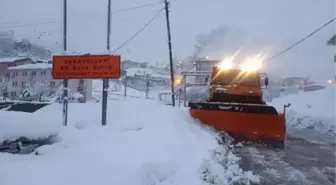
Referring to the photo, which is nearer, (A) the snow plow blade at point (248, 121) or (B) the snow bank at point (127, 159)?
(B) the snow bank at point (127, 159)

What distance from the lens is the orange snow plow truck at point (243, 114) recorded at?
9.52 metres

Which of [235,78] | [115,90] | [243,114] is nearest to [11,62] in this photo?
→ [115,90]

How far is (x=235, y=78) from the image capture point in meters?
12.0

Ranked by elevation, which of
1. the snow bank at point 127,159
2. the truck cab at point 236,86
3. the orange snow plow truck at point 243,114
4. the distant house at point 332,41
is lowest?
the snow bank at point 127,159

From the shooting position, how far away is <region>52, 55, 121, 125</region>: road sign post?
29.3 ft

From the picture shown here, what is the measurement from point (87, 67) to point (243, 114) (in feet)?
15.1

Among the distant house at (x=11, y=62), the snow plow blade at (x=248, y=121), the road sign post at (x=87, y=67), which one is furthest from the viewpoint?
the distant house at (x=11, y=62)

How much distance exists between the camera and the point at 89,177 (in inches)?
181

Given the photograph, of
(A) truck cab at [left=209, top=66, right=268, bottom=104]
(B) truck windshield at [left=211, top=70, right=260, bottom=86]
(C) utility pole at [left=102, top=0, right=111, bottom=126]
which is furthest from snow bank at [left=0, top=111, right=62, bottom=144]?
(B) truck windshield at [left=211, top=70, right=260, bottom=86]

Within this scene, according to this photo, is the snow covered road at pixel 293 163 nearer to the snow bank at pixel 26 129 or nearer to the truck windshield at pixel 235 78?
the truck windshield at pixel 235 78

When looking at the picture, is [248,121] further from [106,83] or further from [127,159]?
[127,159]


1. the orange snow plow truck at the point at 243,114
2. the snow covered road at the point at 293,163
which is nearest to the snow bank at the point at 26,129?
the orange snow plow truck at the point at 243,114

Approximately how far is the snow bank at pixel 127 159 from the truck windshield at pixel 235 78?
10.1 ft

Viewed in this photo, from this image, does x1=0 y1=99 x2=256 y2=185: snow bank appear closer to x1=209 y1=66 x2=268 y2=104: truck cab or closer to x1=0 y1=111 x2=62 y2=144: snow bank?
x1=0 y1=111 x2=62 y2=144: snow bank
